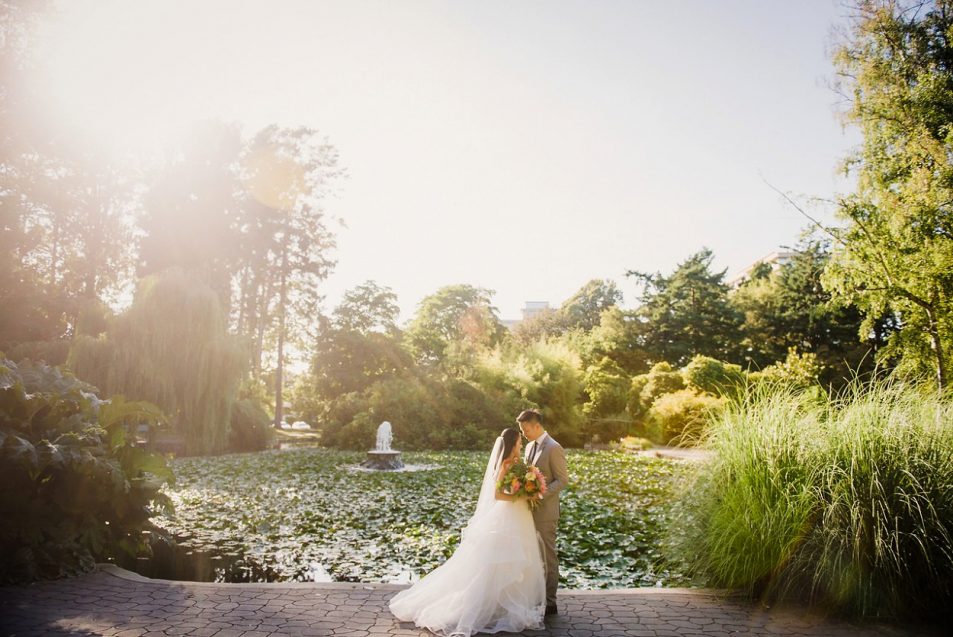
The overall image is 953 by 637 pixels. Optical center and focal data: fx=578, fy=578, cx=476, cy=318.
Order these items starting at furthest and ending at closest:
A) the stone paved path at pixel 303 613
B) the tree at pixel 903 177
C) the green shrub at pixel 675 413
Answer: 1. the green shrub at pixel 675 413
2. the tree at pixel 903 177
3. the stone paved path at pixel 303 613

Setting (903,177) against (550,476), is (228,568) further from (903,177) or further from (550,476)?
(903,177)

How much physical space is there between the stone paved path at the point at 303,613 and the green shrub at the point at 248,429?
1740 centimetres

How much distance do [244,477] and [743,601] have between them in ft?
38.5

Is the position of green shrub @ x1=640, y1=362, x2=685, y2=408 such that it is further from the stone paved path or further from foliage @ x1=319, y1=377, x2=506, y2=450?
the stone paved path

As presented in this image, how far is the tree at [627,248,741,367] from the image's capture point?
3912cm

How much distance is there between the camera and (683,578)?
613 centimetres

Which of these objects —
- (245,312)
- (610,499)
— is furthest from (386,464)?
(245,312)

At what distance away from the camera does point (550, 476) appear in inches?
201

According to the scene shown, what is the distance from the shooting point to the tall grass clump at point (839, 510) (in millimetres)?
4820

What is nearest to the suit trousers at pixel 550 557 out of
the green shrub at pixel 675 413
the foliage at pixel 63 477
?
the foliage at pixel 63 477

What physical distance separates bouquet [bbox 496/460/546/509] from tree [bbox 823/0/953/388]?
1321cm

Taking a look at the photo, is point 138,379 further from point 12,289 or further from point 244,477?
point 12,289

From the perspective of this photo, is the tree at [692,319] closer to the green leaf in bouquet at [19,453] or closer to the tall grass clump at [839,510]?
the tall grass clump at [839,510]

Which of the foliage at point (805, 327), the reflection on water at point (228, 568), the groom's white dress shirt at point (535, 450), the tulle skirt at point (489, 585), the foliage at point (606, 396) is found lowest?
the reflection on water at point (228, 568)
